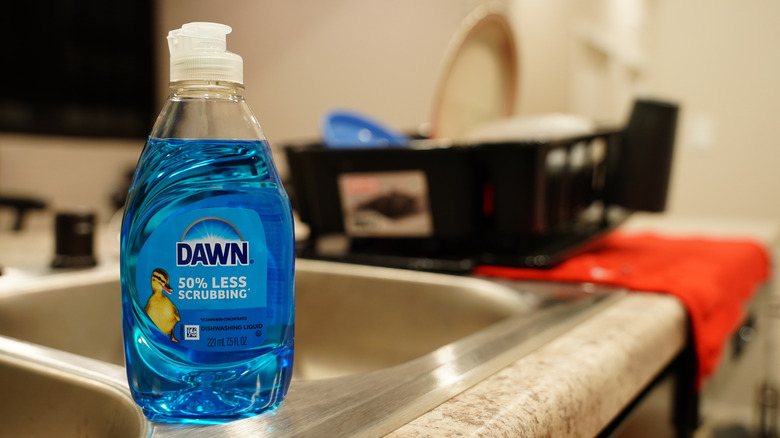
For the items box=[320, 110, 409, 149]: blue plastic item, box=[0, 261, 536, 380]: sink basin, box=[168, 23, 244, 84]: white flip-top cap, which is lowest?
box=[0, 261, 536, 380]: sink basin

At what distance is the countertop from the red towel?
0.04m

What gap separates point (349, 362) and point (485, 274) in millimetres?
212

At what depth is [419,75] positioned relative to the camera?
6.31ft

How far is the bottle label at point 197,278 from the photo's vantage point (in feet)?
1.00

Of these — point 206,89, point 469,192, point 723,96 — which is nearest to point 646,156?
point 469,192

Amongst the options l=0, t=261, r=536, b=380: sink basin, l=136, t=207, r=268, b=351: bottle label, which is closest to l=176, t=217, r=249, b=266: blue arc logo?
l=136, t=207, r=268, b=351: bottle label

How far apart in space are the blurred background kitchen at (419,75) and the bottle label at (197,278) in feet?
5.16

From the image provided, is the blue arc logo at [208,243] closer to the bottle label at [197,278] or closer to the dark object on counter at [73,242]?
the bottle label at [197,278]

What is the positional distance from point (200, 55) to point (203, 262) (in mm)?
104

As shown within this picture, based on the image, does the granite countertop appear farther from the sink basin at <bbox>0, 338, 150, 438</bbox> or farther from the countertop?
the sink basin at <bbox>0, 338, 150, 438</bbox>

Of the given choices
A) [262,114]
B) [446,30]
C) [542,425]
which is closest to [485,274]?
[542,425]

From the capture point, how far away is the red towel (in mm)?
707

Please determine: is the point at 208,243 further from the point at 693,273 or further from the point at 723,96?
the point at 723,96

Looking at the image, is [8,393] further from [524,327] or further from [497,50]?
[497,50]
